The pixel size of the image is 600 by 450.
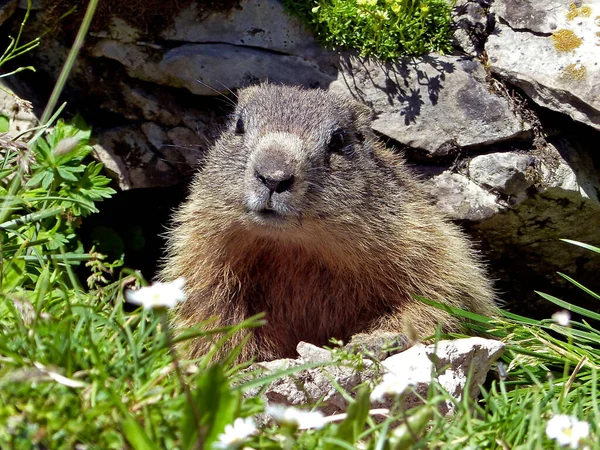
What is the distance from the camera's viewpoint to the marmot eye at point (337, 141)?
16.5 ft

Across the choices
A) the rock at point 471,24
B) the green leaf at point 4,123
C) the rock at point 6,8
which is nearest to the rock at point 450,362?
the rock at point 471,24

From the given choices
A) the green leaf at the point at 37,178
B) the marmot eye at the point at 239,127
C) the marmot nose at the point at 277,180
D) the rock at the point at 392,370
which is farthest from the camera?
the marmot eye at the point at 239,127

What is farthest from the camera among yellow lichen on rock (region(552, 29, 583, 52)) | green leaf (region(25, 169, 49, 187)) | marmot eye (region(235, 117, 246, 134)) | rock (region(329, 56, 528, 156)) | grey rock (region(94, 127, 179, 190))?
grey rock (region(94, 127, 179, 190))

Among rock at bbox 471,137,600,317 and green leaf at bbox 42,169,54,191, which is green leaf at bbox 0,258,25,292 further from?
rock at bbox 471,137,600,317

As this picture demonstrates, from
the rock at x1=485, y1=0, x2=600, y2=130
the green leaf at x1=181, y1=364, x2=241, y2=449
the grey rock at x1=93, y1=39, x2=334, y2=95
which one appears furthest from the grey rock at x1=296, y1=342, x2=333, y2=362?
the rock at x1=485, y1=0, x2=600, y2=130

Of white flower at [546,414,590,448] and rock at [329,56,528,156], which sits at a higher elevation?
rock at [329,56,528,156]

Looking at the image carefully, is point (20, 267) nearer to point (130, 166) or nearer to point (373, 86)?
point (130, 166)

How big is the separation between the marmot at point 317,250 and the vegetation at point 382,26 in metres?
0.84

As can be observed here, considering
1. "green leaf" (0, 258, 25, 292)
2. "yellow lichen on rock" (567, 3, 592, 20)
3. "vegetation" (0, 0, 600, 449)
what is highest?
"yellow lichen on rock" (567, 3, 592, 20)

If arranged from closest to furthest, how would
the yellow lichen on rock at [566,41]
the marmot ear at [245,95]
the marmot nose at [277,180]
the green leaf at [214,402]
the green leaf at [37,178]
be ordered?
the green leaf at [214,402]
the marmot nose at [277,180]
the green leaf at [37,178]
the marmot ear at [245,95]
the yellow lichen on rock at [566,41]

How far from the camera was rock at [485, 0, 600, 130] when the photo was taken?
18.0 feet

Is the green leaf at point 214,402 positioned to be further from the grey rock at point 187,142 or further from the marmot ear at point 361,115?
→ the grey rock at point 187,142

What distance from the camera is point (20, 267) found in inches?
153

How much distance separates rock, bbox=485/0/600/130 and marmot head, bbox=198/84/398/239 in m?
1.26
